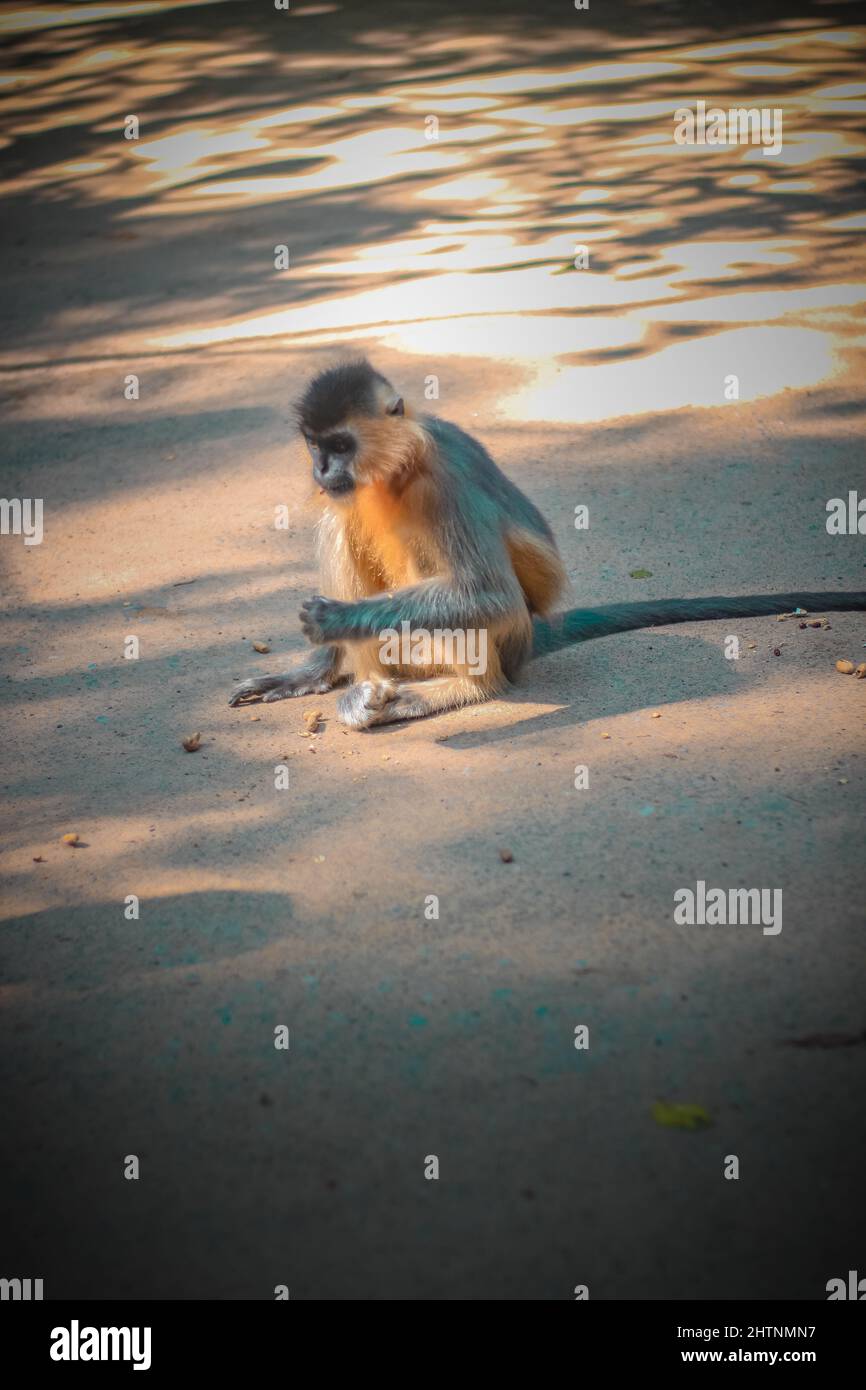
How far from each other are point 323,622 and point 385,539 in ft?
1.78

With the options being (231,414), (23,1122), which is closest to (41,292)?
(231,414)

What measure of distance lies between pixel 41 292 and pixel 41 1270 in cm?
972

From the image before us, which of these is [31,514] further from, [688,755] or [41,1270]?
[41,1270]

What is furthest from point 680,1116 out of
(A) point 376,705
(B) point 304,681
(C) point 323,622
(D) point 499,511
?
(B) point 304,681

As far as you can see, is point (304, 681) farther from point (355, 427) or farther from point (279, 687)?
point (355, 427)

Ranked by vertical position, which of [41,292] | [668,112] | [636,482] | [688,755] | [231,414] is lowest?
[688,755]

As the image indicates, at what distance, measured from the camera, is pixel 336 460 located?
488cm

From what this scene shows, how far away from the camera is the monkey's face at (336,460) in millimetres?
4859

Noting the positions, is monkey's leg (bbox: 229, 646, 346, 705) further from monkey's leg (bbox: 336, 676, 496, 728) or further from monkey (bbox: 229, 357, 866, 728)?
monkey's leg (bbox: 336, 676, 496, 728)

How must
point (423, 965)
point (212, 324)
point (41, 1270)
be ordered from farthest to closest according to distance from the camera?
1. point (212, 324)
2. point (423, 965)
3. point (41, 1270)

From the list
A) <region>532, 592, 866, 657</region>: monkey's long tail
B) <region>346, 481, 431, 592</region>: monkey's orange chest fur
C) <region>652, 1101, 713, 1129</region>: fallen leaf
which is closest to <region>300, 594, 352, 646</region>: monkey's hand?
<region>346, 481, 431, 592</region>: monkey's orange chest fur

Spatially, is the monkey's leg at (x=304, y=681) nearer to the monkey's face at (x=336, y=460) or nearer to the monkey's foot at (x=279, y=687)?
the monkey's foot at (x=279, y=687)

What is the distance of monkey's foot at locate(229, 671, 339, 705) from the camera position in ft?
17.8

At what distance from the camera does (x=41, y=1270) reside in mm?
2750
